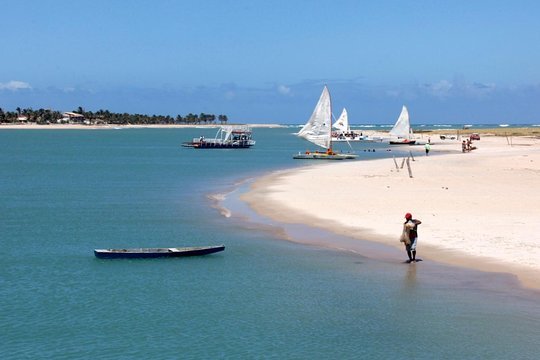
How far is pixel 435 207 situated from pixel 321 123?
57.6m

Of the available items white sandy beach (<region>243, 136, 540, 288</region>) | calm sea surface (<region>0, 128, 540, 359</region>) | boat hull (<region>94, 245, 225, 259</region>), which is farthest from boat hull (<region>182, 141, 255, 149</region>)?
boat hull (<region>94, 245, 225, 259</region>)

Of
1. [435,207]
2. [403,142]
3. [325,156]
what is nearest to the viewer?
[435,207]

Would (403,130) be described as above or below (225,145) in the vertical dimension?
above

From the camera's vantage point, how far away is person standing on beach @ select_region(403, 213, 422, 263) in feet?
86.3

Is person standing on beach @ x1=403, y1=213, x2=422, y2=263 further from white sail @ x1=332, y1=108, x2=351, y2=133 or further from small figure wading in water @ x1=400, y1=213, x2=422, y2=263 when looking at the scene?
white sail @ x1=332, y1=108, x2=351, y2=133

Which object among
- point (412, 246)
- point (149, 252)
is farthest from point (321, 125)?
point (412, 246)

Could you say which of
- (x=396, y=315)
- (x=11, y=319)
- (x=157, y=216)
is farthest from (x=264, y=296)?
(x=157, y=216)

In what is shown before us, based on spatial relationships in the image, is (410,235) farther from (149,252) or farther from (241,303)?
(149,252)

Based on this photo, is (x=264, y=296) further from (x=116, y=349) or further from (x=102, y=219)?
(x=102, y=219)

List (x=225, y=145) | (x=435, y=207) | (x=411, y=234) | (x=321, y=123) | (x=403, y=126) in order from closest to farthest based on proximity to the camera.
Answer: (x=411, y=234) → (x=435, y=207) → (x=321, y=123) → (x=225, y=145) → (x=403, y=126)

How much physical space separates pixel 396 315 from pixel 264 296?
14.8ft

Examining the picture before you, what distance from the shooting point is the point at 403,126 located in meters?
143

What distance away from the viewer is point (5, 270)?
2772 cm

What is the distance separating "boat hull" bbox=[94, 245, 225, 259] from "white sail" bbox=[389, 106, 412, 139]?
11391cm
